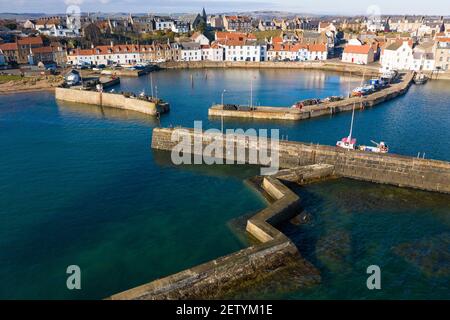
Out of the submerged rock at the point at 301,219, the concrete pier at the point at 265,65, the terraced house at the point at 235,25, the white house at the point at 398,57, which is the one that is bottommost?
the submerged rock at the point at 301,219

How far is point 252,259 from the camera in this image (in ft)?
65.0

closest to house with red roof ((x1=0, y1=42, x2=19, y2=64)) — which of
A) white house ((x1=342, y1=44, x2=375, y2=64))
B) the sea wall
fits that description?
the sea wall

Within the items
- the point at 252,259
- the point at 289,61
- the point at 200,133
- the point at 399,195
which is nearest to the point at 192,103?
the point at 200,133

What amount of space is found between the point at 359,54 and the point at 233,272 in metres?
95.0

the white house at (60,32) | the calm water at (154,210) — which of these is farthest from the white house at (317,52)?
the white house at (60,32)

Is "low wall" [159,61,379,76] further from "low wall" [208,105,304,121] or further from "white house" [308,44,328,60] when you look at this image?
"low wall" [208,105,304,121]

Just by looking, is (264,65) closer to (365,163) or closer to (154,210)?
(365,163)

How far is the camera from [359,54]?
321ft

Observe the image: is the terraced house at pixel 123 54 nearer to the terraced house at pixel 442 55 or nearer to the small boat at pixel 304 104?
the small boat at pixel 304 104

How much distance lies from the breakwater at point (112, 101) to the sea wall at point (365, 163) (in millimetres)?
18688

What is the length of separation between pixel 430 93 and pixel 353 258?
58.5 m

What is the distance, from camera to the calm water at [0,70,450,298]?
798 inches

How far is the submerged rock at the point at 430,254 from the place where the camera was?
20453 millimetres
